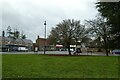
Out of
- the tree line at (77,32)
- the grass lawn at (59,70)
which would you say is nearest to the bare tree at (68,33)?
the tree line at (77,32)

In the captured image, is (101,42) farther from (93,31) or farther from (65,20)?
(65,20)

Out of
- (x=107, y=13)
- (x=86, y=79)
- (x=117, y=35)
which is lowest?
(x=86, y=79)

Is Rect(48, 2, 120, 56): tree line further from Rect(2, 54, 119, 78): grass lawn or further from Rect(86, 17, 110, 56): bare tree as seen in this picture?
Rect(2, 54, 119, 78): grass lawn

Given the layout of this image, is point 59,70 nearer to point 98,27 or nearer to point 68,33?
point 68,33

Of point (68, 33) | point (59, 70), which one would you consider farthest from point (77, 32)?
point (59, 70)

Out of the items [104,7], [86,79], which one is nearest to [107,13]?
[104,7]

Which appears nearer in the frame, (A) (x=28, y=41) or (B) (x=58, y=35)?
(B) (x=58, y=35)

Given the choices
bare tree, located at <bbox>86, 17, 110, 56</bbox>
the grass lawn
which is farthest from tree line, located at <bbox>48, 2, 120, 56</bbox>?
the grass lawn

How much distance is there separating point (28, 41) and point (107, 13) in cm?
9933

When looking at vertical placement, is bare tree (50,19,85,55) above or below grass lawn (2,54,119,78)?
above

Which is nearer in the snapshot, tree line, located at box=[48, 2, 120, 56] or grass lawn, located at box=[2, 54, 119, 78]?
grass lawn, located at box=[2, 54, 119, 78]

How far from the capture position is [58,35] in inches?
1913

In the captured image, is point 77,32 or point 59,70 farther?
point 77,32

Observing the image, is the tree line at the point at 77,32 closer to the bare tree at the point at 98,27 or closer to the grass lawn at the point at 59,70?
the bare tree at the point at 98,27
